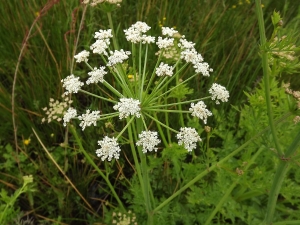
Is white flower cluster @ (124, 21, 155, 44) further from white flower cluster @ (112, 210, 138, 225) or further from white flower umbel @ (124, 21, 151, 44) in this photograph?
white flower cluster @ (112, 210, 138, 225)

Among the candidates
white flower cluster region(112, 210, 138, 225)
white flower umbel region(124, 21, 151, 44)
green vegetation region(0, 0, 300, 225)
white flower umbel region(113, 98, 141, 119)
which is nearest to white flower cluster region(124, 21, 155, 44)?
white flower umbel region(124, 21, 151, 44)

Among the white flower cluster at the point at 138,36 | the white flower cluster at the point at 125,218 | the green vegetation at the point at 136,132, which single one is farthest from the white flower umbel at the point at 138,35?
the white flower cluster at the point at 125,218

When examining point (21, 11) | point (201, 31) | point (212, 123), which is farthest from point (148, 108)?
point (21, 11)

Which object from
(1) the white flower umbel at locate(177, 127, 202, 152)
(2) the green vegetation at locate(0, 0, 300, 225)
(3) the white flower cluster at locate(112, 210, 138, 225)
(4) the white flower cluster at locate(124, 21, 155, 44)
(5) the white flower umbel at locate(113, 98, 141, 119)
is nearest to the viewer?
(5) the white flower umbel at locate(113, 98, 141, 119)

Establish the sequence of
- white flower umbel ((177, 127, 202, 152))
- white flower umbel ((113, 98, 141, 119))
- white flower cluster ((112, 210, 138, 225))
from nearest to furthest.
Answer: white flower umbel ((113, 98, 141, 119)) < white flower umbel ((177, 127, 202, 152)) < white flower cluster ((112, 210, 138, 225))

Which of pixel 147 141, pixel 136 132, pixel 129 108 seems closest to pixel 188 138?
pixel 147 141

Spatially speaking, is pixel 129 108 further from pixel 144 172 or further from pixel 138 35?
pixel 138 35

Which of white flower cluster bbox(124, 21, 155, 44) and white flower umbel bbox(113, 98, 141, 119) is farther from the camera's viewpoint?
white flower cluster bbox(124, 21, 155, 44)

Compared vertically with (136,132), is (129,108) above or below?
above
